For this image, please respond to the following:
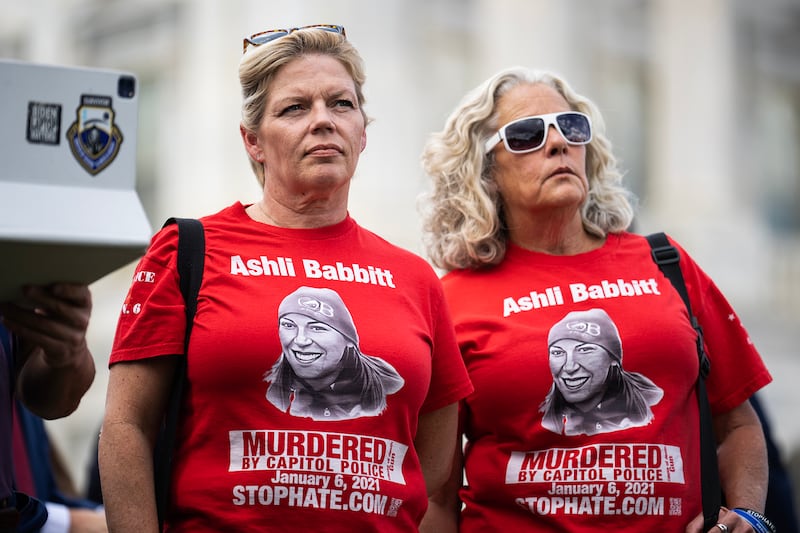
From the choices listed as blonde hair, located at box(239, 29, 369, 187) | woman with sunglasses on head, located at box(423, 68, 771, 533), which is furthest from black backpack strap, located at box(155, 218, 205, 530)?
woman with sunglasses on head, located at box(423, 68, 771, 533)

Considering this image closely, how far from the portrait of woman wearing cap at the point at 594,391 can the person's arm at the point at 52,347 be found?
1299 millimetres

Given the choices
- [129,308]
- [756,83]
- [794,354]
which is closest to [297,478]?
[129,308]

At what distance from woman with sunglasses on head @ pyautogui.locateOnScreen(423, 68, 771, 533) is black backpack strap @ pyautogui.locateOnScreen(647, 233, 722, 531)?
23 millimetres

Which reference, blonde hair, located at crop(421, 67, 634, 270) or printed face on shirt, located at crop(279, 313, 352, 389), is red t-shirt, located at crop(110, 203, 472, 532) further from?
blonde hair, located at crop(421, 67, 634, 270)

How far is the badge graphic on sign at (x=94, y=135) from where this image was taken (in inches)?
110

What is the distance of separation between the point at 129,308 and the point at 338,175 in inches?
25.4

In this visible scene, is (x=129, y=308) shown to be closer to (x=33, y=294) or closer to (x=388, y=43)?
(x=33, y=294)

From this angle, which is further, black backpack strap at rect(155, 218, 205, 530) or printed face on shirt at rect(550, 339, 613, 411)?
printed face on shirt at rect(550, 339, 613, 411)

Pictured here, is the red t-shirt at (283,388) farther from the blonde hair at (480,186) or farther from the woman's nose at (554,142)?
the woman's nose at (554,142)

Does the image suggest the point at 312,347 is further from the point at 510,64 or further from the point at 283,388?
the point at 510,64

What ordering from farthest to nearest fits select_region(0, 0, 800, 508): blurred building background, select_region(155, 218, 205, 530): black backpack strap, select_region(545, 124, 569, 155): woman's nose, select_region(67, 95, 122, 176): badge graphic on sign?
select_region(0, 0, 800, 508): blurred building background, select_region(545, 124, 569, 155): woman's nose, select_region(155, 218, 205, 530): black backpack strap, select_region(67, 95, 122, 176): badge graphic on sign

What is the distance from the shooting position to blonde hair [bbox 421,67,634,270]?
13.4 ft

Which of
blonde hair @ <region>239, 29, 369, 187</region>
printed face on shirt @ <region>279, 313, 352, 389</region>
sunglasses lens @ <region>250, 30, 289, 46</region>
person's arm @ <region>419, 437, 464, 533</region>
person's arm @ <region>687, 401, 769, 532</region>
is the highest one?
sunglasses lens @ <region>250, 30, 289, 46</region>

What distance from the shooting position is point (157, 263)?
3252 mm
